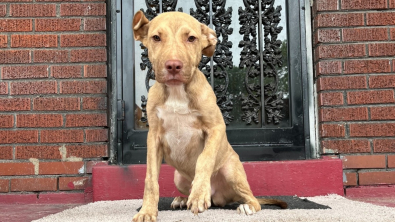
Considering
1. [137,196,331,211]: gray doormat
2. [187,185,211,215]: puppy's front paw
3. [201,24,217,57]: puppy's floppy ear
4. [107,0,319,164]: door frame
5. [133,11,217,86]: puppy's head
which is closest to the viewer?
[187,185,211,215]: puppy's front paw

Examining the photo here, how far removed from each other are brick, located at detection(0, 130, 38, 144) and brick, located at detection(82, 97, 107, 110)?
0.51 meters

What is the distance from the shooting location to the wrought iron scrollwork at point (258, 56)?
3744 millimetres

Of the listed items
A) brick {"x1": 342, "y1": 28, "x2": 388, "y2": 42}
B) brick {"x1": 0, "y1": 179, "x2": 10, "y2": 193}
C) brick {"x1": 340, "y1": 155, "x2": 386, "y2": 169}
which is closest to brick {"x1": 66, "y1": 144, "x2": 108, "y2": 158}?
brick {"x1": 0, "y1": 179, "x2": 10, "y2": 193}

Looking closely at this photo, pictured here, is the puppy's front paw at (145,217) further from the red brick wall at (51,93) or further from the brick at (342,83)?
the brick at (342,83)

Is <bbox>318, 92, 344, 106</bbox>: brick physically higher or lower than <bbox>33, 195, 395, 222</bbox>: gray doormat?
higher

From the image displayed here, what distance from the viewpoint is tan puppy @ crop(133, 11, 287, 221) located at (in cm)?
221

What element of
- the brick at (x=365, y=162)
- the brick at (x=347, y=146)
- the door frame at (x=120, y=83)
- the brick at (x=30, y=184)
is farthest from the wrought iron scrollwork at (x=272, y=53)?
the brick at (x=30, y=184)

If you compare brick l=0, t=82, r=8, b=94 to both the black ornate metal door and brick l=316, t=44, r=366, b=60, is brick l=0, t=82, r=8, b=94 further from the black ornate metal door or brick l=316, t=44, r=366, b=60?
brick l=316, t=44, r=366, b=60

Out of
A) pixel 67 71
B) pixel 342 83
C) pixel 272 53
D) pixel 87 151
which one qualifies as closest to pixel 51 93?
pixel 67 71

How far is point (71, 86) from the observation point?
144 inches

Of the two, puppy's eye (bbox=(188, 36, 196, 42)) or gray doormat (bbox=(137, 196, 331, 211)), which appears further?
gray doormat (bbox=(137, 196, 331, 211))

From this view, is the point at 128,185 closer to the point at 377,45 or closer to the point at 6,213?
the point at 6,213

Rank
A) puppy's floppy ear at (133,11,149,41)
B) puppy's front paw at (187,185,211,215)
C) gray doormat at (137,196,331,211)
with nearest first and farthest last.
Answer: puppy's front paw at (187,185,211,215)
puppy's floppy ear at (133,11,149,41)
gray doormat at (137,196,331,211)

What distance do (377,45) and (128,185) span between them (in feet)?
8.63
